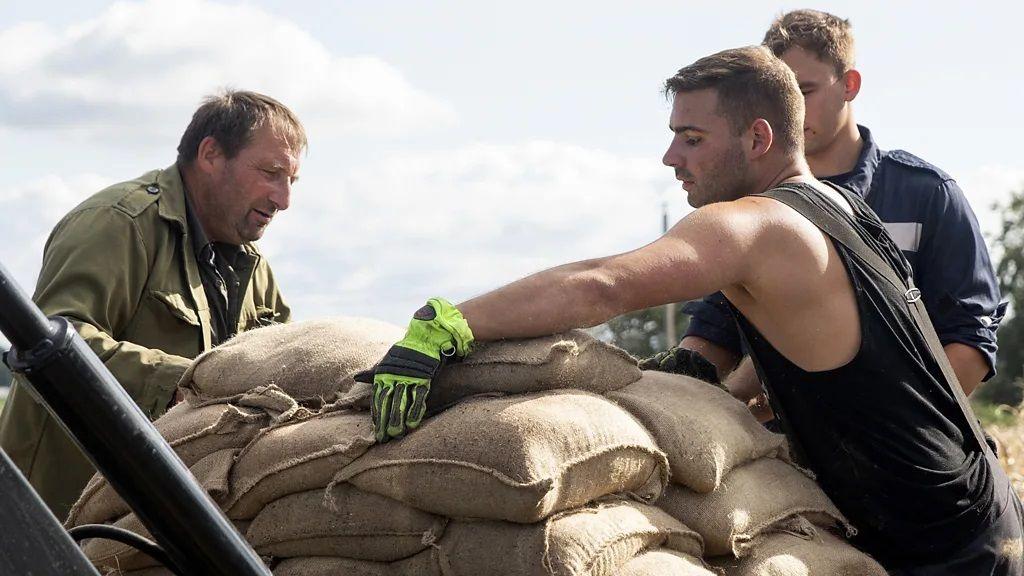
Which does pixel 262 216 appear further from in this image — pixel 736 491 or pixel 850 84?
pixel 736 491

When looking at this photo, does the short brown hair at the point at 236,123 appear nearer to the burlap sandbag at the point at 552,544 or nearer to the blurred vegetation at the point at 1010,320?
the burlap sandbag at the point at 552,544

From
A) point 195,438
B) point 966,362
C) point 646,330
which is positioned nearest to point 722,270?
point 195,438

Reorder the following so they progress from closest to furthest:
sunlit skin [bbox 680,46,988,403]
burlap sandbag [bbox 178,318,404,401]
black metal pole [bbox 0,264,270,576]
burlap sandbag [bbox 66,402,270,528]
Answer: black metal pole [bbox 0,264,270,576] → burlap sandbag [bbox 66,402,270,528] → burlap sandbag [bbox 178,318,404,401] → sunlit skin [bbox 680,46,988,403]

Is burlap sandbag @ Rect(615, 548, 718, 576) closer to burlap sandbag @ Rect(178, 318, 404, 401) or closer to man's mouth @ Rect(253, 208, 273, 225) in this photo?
burlap sandbag @ Rect(178, 318, 404, 401)

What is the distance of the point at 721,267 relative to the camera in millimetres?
2869

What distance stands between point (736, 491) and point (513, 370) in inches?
26.7

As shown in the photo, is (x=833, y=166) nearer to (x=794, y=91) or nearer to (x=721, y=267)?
(x=794, y=91)

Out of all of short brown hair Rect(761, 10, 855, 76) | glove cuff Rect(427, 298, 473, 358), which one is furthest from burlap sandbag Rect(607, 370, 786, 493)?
short brown hair Rect(761, 10, 855, 76)

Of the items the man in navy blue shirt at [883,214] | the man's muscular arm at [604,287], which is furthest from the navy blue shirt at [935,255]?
the man's muscular arm at [604,287]

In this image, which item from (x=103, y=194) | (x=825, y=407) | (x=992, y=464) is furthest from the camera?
(x=103, y=194)

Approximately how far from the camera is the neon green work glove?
8.52ft

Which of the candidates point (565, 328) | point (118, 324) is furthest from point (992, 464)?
point (118, 324)

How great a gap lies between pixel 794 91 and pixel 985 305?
134cm

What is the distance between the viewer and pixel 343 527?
261cm
